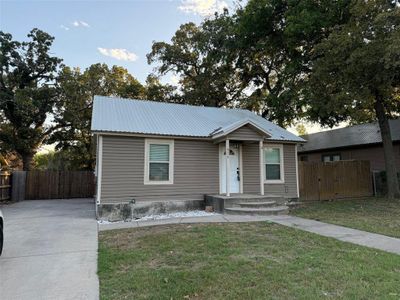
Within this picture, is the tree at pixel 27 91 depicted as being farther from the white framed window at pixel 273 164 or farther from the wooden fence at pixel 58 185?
the white framed window at pixel 273 164

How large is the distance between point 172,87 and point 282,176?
47.8 ft

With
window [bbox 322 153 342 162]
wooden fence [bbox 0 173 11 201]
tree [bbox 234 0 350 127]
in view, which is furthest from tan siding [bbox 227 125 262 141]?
window [bbox 322 153 342 162]

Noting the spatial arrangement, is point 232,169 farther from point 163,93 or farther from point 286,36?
point 163,93

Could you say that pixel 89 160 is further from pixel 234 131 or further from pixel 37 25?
pixel 234 131

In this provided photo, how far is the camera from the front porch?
9.85m

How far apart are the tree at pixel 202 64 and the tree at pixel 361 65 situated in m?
9.37

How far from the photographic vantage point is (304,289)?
3.65 metres

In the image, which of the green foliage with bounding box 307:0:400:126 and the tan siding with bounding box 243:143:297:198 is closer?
the green foliage with bounding box 307:0:400:126

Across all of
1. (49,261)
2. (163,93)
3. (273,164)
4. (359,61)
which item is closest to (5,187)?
(49,261)

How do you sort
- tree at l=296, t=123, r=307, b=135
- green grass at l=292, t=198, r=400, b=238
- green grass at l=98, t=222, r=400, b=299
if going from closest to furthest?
green grass at l=98, t=222, r=400, b=299 < green grass at l=292, t=198, r=400, b=238 < tree at l=296, t=123, r=307, b=135

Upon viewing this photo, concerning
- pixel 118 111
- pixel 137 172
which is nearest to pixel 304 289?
pixel 137 172

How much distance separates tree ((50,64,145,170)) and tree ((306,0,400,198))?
1519 cm

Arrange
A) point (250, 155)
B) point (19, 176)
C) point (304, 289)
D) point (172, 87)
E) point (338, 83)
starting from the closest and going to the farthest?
point (304, 289) → point (250, 155) → point (338, 83) → point (19, 176) → point (172, 87)

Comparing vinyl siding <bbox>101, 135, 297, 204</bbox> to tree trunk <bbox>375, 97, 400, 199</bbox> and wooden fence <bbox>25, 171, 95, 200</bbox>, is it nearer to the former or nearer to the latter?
tree trunk <bbox>375, 97, 400, 199</bbox>
